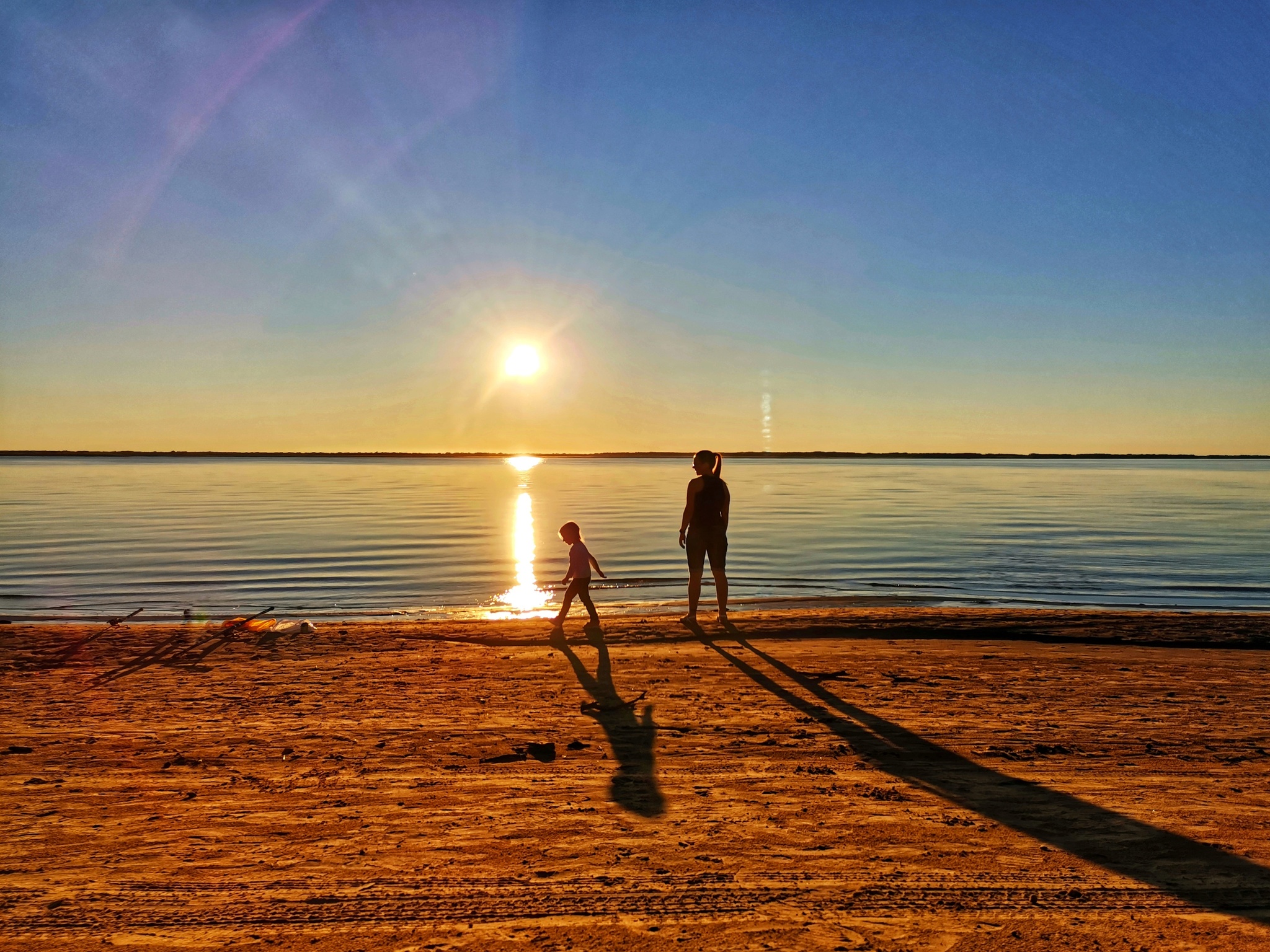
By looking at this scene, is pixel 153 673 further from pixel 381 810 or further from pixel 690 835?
pixel 690 835

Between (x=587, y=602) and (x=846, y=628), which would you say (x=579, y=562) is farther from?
(x=846, y=628)

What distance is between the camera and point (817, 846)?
14.6 feet

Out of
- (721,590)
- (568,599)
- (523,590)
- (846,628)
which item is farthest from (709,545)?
(523,590)

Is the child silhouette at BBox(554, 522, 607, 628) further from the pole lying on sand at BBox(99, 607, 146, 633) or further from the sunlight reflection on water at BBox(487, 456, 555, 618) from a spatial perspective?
the pole lying on sand at BBox(99, 607, 146, 633)

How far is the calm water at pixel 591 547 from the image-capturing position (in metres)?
16.8

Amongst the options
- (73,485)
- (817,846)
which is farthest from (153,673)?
(73,485)

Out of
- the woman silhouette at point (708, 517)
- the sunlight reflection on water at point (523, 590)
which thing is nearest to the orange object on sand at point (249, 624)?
the sunlight reflection on water at point (523, 590)

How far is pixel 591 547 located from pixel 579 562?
14.3 metres

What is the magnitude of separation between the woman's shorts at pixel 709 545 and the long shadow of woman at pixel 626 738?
2343 mm

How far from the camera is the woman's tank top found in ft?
34.8

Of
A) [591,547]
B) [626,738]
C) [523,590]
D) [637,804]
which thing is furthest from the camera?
[591,547]

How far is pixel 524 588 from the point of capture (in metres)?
18.0

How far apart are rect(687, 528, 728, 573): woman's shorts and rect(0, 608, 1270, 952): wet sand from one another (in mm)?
1808

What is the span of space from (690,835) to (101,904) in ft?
9.80
